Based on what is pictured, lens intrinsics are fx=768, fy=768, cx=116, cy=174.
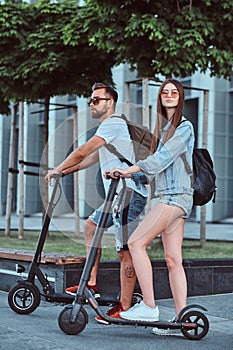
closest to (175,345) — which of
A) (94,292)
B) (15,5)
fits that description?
(94,292)

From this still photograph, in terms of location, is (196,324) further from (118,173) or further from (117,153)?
(117,153)

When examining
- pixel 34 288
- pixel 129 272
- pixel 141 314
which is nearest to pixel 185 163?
pixel 129 272

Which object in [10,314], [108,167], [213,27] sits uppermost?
[213,27]

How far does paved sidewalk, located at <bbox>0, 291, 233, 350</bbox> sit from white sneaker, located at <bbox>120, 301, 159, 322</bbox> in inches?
6.6

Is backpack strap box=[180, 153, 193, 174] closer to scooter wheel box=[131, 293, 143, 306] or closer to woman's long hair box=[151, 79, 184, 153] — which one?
woman's long hair box=[151, 79, 184, 153]

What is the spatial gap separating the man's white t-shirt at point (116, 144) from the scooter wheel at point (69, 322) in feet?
3.61

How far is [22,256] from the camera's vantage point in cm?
744

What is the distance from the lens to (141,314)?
5.45m

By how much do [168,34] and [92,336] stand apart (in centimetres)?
576

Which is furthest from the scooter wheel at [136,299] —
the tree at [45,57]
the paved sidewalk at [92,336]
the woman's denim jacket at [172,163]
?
the tree at [45,57]

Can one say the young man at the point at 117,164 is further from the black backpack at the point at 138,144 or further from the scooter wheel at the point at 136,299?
the scooter wheel at the point at 136,299

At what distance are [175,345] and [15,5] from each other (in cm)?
919

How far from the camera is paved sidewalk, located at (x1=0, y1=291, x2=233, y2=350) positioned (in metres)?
5.21

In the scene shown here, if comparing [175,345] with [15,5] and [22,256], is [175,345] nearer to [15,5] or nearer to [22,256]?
[22,256]
